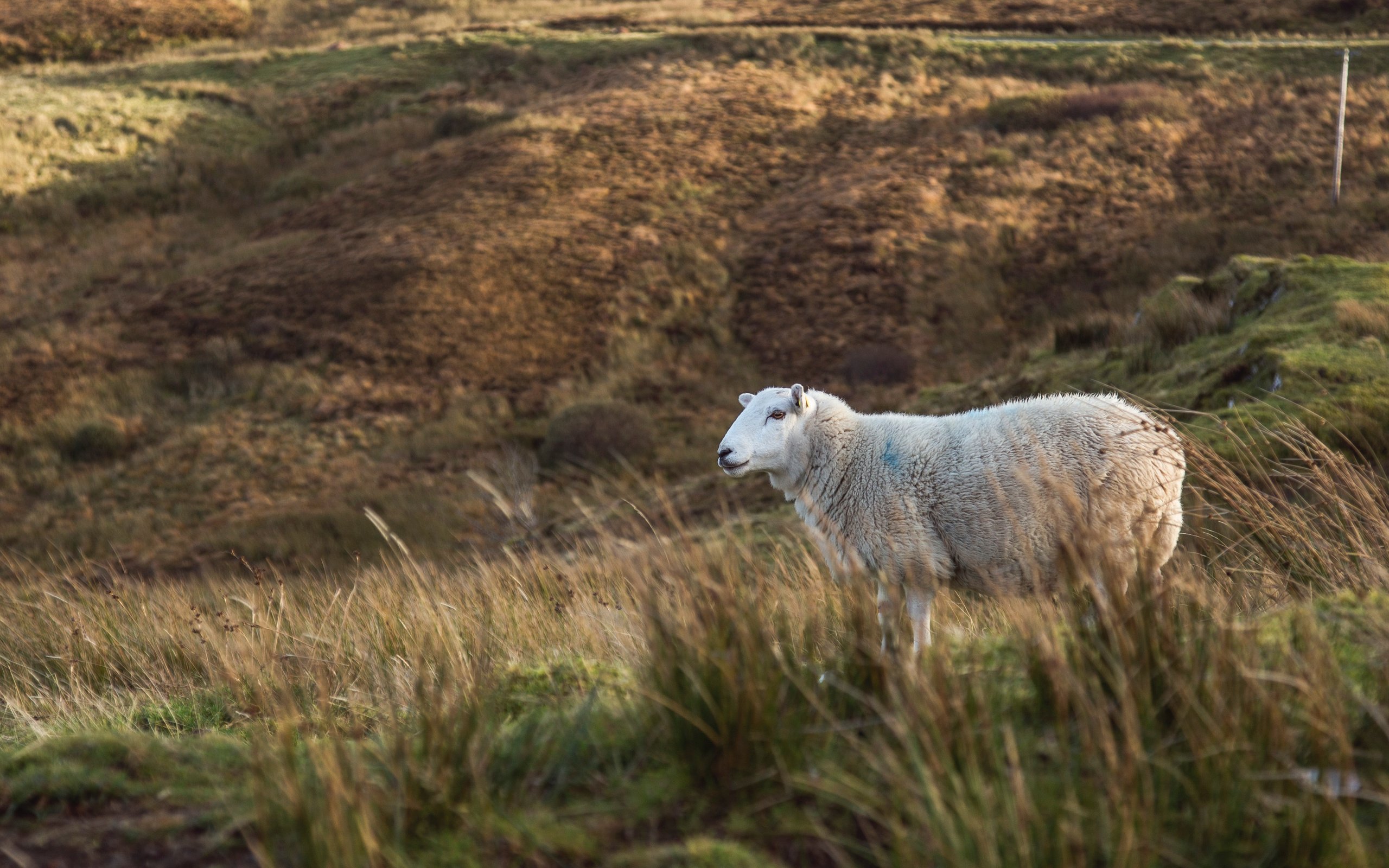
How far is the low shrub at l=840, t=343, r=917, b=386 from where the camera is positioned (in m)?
23.0

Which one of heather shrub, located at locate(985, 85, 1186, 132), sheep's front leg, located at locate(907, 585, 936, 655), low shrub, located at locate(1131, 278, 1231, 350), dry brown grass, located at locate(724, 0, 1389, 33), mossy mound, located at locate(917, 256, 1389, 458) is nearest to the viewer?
sheep's front leg, located at locate(907, 585, 936, 655)

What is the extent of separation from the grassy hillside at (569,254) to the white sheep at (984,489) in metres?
10.3

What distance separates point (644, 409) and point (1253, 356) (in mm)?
14409

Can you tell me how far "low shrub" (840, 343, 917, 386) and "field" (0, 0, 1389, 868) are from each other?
288mm

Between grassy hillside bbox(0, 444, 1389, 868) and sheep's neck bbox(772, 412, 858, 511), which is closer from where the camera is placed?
grassy hillside bbox(0, 444, 1389, 868)

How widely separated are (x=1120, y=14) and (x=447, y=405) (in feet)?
128

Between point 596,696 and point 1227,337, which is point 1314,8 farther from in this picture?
point 596,696

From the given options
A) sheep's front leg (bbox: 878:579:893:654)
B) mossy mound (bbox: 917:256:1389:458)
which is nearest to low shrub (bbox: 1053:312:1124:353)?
mossy mound (bbox: 917:256:1389:458)

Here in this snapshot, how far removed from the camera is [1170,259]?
2444 centimetres

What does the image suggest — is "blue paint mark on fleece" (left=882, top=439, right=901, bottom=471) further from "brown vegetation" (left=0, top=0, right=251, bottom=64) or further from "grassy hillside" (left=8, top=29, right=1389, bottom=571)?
"brown vegetation" (left=0, top=0, right=251, bottom=64)

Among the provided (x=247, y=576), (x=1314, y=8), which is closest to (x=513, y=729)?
(x=247, y=576)

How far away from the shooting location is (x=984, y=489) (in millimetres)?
5129

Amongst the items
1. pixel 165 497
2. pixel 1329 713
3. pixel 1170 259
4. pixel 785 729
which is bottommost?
pixel 165 497

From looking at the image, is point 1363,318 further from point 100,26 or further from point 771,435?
point 100,26
